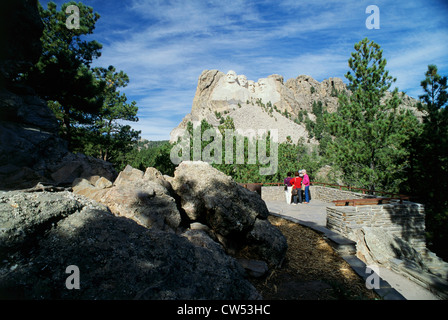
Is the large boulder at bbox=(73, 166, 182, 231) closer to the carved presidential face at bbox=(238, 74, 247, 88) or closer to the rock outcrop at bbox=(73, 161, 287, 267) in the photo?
the rock outcrop at bbox=(73, 161, 287, 267)

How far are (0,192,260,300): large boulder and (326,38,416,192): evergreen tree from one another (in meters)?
12.8

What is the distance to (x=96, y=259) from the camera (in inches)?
A: 69.0

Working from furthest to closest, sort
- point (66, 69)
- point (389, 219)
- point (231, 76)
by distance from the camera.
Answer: point (231, 76) < point (66, 69) < point (389, 219)

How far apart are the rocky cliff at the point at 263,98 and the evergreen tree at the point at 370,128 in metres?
91.7

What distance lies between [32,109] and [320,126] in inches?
3673

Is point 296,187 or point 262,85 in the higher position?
point 262,85

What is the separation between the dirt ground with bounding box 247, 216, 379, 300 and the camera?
10.5ft

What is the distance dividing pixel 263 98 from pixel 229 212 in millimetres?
138083

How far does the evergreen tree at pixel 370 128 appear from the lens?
11.7 metres
